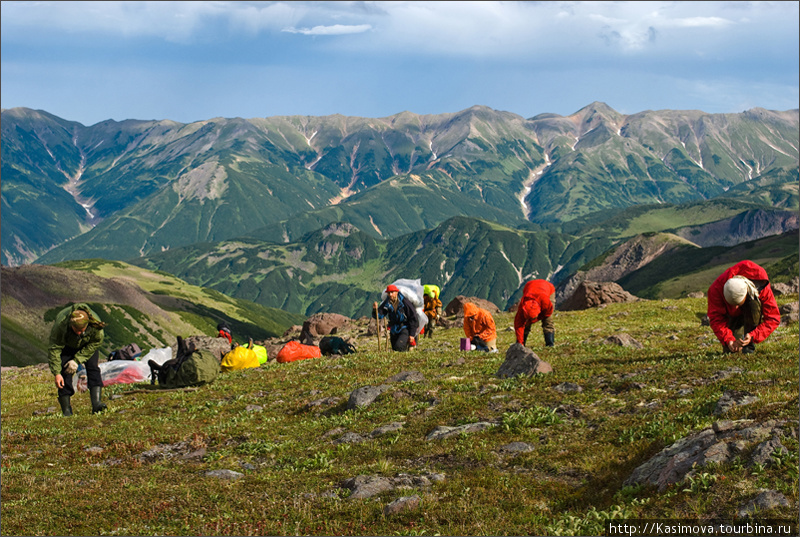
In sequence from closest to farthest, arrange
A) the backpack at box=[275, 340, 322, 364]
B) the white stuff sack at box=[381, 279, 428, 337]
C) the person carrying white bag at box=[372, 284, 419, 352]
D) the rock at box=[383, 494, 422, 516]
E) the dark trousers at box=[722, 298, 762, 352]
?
the rock at box=[383, 494, 422, 516], the dark trousers at box=[722, 298, 762, 352], the person carrying white bag at box=[372, 284, 419, 352], the backpack at box=[275, 340, 322, 364], the white stuff sack at box=[381, 279, 428, 337]

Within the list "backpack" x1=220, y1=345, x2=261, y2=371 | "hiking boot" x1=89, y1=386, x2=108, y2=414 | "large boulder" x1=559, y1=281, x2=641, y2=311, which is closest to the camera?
"hiking boot" x1=89, y1=386, x2=108, y2=414

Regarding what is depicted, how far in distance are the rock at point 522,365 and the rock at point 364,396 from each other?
12.3 feet

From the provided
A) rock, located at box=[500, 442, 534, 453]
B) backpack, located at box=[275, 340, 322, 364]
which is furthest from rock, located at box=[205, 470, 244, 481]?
backpack, located at box=[275, 340, 322, 364]

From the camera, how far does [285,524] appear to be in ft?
32.6

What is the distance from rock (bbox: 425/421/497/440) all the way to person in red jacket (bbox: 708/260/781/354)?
8.41 metres

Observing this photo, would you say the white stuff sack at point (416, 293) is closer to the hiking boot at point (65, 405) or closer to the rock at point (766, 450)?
the hiking boot at point (65, 405)

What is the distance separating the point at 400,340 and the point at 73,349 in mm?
14826

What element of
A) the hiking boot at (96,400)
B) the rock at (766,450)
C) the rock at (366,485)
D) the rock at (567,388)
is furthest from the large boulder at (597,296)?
the rock at (766,450)

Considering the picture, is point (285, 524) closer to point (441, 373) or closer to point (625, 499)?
point (625, 499)

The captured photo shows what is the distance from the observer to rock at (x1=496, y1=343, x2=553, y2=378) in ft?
61.1

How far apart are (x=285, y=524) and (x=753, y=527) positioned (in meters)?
6.57

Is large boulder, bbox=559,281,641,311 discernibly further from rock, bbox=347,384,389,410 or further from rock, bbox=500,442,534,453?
rock, bbox=500,442,534,453

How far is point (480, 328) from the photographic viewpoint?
29.6 metres

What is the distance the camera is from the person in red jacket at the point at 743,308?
17.9 m
